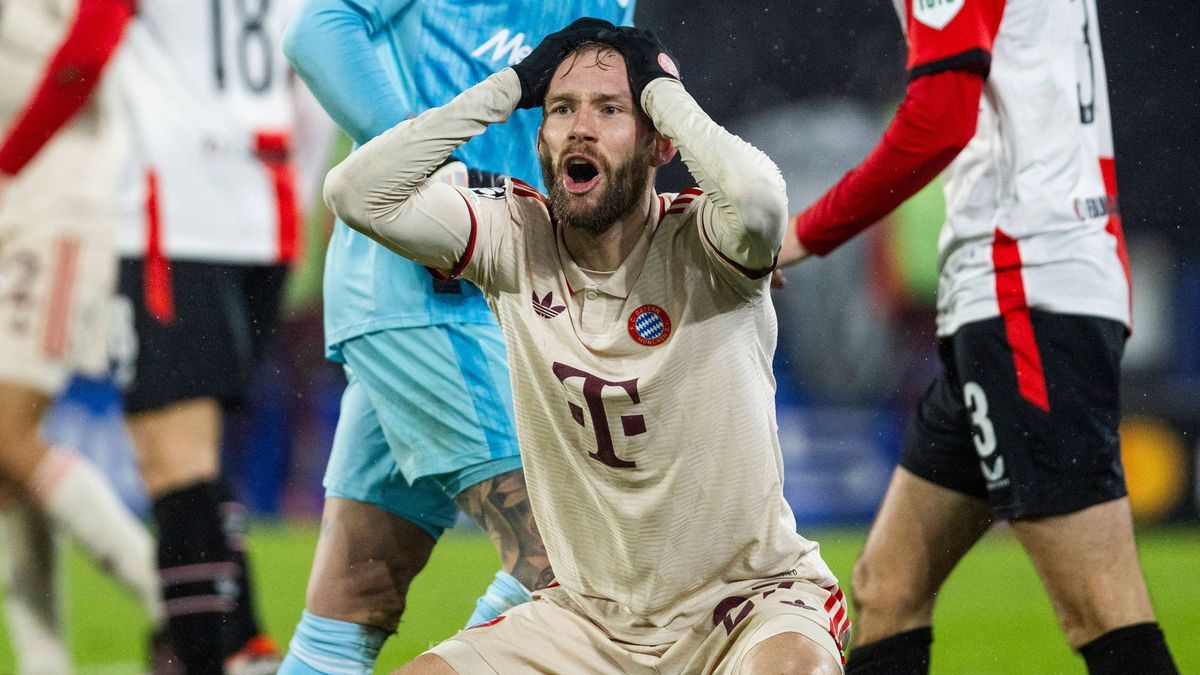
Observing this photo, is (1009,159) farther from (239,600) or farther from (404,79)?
(239,600)

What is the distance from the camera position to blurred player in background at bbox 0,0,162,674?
441 centimetres

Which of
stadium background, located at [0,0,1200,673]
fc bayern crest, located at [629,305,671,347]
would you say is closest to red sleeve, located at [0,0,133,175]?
fc bayern crest, located at [629,305,671,347]

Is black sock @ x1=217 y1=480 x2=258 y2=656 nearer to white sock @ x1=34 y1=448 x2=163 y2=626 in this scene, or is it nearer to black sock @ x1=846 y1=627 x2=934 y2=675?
white sock @ x1=34 y1=448 x2=163 y2=626

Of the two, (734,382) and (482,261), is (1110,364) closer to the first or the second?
(734,382)

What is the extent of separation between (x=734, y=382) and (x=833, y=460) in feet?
22.9

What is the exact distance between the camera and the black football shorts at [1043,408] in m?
2.90

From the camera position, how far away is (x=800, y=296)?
955 cm

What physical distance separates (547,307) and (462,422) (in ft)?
1.30

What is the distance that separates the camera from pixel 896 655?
321cm

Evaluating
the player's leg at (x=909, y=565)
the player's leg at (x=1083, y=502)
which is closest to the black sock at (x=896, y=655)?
the player's leg at (x=909, y=565)

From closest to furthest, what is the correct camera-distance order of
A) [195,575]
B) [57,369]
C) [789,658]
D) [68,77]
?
1. [789,658]
2. [195,575]
3. [68,77]
4. [57,369]

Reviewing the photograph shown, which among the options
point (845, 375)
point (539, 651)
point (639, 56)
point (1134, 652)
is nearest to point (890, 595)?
point (1134, 652)

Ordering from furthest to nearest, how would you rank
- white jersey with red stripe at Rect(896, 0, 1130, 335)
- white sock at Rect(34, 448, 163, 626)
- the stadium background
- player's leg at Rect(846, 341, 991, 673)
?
the stadium background
white sock at Rect(34, 448, 163, 626)
player's leg at Rect(846, 341, 991, 673)
white jersey with red stripe at Rect(896, 0, 1130, 335)

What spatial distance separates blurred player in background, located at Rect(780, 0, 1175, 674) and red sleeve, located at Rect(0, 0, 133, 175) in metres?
2.29
